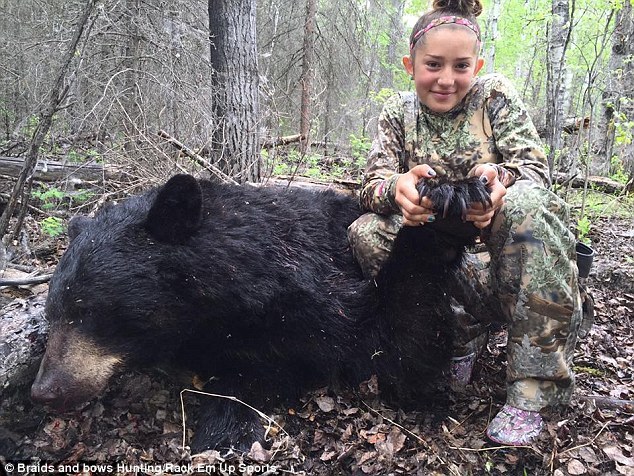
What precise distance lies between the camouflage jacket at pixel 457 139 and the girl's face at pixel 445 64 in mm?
154

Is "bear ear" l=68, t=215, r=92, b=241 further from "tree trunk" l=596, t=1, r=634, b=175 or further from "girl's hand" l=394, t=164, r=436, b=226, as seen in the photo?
"tree trunk" l=596, t=1, r=634, b=175

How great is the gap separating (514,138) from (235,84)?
3.51 metres

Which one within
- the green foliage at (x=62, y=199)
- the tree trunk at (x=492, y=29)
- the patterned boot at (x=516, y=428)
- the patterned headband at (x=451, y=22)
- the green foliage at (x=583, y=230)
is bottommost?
the patterned boot at (x=516, y=428)

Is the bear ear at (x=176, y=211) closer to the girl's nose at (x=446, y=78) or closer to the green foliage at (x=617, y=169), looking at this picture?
the girl's nose at (x=446, y=78)

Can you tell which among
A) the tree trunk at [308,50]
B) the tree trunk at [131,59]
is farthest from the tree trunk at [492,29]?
the tree trunk at [131,59]

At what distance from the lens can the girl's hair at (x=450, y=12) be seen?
96.0 inches

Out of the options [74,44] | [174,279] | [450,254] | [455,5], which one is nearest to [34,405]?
[174,279]

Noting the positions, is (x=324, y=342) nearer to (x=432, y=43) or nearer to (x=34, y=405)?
(x=34, y=405)

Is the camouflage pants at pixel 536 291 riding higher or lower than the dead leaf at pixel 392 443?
higher

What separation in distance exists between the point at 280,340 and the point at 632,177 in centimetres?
686

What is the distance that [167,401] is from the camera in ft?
8.66

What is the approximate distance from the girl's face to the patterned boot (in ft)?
5.16

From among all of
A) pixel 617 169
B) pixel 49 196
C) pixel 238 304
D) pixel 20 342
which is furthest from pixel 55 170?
pixel 617 169

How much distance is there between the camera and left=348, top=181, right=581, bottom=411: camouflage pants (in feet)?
6.85
